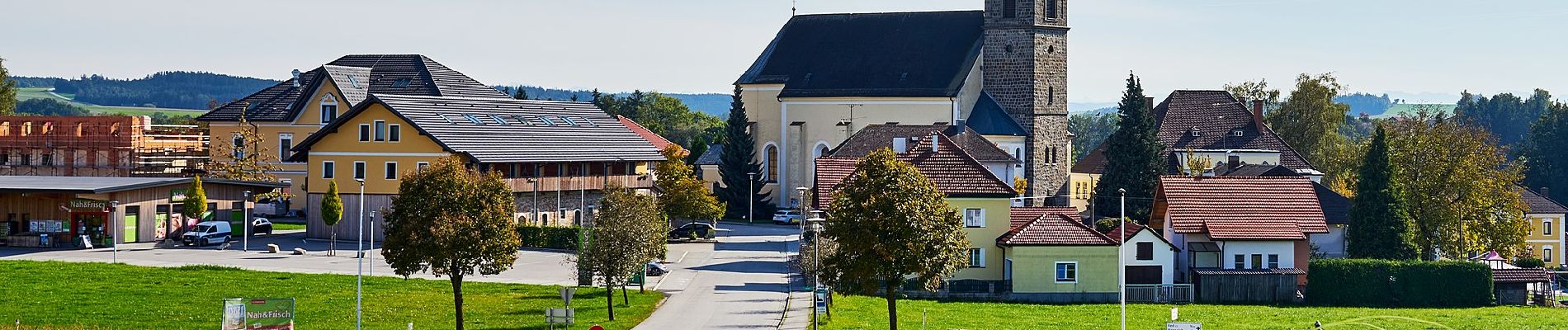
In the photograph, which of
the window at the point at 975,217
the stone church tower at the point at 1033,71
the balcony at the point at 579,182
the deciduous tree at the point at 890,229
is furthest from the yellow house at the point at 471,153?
the deciduous tree at the point at 890,229

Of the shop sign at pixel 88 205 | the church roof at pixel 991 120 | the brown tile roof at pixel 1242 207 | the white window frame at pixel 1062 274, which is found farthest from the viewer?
the church roof at pixel 991 120

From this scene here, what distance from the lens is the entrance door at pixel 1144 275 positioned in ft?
180

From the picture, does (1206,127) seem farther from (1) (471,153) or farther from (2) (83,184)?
(2) (83,184)

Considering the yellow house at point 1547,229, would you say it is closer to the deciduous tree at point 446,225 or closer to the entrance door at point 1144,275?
the entrance door at point 1144,275

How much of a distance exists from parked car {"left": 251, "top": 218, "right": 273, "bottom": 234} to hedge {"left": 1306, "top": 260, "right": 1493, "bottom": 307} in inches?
1487

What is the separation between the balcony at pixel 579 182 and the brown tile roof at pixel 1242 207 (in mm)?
23455

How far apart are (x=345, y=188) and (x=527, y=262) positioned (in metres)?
12.4

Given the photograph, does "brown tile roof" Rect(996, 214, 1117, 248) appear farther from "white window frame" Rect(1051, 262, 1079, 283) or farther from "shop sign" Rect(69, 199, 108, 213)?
"shop sign" Rect(69, 199, 108, 213)

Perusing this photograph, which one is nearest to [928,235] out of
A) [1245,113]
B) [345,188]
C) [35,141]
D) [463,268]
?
[463,268]

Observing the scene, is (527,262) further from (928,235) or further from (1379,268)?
(1379,268)

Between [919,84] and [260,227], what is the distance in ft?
113

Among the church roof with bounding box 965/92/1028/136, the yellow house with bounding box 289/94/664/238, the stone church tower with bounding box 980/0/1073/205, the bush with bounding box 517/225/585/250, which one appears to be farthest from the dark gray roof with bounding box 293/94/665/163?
the stone church tower with bounding box 980/0/1073/205

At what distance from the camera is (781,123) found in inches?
3585

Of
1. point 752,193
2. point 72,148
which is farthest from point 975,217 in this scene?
point 72,148
